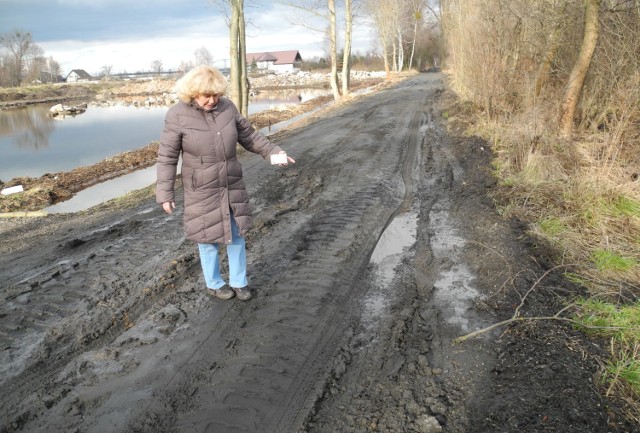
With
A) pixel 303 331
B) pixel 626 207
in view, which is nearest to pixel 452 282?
pixel 303 331

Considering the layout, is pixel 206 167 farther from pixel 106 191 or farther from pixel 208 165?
pixel 106 191

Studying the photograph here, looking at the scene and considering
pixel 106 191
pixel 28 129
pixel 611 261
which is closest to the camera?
pixel 611 261

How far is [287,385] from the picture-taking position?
3.06 m

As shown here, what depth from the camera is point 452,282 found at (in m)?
4.48

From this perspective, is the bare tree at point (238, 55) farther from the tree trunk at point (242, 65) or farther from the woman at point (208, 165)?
the woman at point (208, 165)

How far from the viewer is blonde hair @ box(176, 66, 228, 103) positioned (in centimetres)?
353

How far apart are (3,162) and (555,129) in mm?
18050

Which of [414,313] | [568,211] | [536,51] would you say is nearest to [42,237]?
[414,313]

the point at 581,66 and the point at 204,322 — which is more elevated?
the point at 581,66

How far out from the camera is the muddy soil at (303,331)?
9.18 feet

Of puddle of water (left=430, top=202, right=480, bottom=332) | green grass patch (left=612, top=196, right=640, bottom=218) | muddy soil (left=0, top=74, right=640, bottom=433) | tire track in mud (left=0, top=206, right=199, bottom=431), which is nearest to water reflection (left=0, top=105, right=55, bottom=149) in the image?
muddy soil (left=0, top=74, right=640, bottom=433)

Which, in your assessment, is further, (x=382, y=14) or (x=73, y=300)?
(x=382, y=14)

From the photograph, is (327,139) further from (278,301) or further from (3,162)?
(3,162)

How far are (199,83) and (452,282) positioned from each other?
10.4 feet
